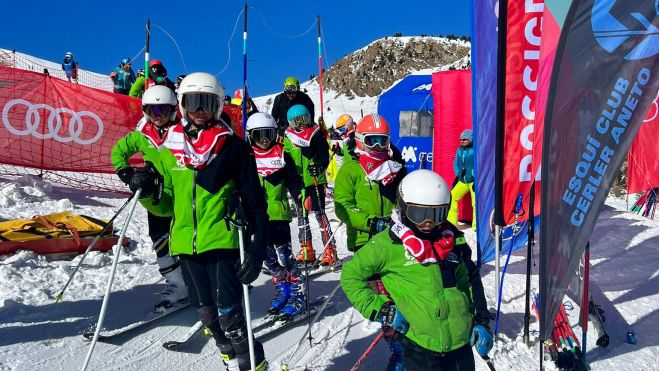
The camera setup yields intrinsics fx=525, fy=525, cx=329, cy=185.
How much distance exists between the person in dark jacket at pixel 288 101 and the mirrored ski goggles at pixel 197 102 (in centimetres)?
565

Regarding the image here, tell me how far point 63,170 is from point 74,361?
20.8ft

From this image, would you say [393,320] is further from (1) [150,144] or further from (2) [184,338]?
(1) [150,144]

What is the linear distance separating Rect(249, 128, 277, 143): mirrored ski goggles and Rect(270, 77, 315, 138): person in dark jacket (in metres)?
3.52

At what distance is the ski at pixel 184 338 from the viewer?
4566 millimetres

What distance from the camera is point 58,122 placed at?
919 centimetres

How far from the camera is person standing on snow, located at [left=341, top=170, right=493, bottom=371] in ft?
9.78

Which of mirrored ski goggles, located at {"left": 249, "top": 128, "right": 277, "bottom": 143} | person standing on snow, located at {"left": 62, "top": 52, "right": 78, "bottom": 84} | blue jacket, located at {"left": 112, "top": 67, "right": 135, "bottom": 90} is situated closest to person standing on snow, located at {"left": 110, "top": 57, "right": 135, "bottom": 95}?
blue jacket, located at {"left": 112, "top": 67, "right": 135, "bottom": 90}

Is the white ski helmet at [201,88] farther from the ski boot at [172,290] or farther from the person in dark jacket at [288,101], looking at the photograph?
the person in dark jacket at [288,101]

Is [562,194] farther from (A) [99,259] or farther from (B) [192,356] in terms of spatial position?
(A) [99,259]

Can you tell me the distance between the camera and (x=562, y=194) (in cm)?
280

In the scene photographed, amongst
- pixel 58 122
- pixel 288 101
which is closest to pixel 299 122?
pixel 288 101

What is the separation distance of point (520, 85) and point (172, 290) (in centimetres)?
396

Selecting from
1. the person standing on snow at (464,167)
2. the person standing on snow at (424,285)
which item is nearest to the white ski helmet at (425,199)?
the person standing on snow at (424,285)

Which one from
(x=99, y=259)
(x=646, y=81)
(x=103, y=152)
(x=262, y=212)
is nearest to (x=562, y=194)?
(x=646, y=81)
